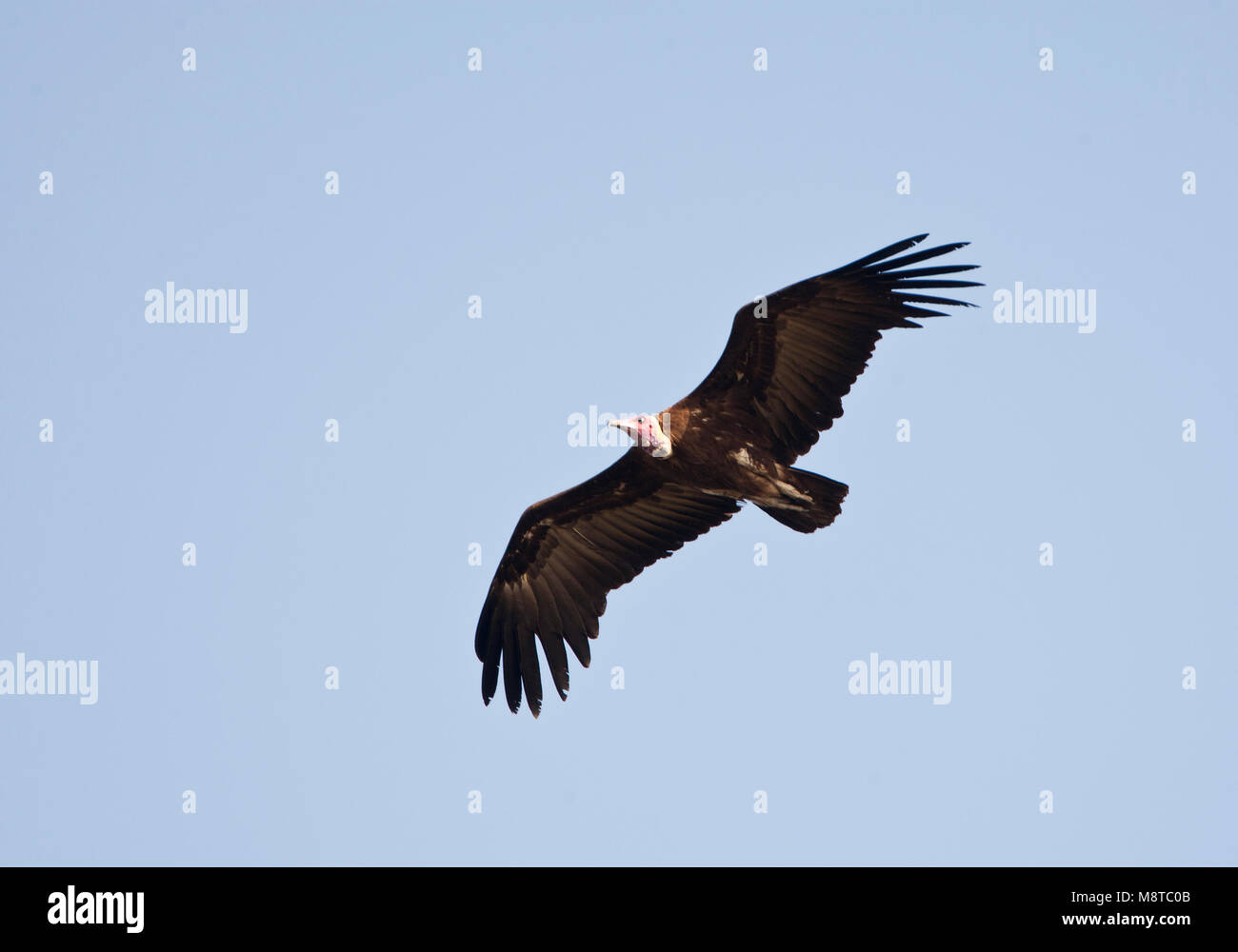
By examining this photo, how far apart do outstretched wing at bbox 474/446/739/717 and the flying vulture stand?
0.01 meters

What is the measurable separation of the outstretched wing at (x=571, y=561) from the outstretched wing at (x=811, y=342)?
5.44 feet

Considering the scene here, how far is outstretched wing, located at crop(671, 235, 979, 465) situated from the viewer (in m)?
15.3

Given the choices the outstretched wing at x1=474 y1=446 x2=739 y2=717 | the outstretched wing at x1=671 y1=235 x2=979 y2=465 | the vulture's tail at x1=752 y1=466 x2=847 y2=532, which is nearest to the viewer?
the outstretched wing at x1=671 y1=235 x2=979 y2=465

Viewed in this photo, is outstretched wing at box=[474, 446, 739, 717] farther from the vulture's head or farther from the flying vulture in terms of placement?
the vulture's head

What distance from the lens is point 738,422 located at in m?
16.3

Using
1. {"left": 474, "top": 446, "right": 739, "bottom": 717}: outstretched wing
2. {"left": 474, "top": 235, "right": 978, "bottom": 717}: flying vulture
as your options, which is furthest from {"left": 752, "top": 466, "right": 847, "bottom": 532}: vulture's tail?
{"left": 474, "top": 446, "right": 739, "bottom": 717}: outstretched wing

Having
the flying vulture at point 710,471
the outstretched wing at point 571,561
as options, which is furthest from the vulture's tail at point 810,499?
the outstretched wing at point 571,561

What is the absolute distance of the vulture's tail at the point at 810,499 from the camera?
634 inches

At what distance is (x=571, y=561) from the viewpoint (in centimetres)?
1822

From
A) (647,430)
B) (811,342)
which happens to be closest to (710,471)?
(647,430)

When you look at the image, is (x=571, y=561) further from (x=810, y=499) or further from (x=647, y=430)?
(x=810, y=499)

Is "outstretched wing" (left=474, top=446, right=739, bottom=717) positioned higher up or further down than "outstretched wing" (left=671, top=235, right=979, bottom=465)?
further down
